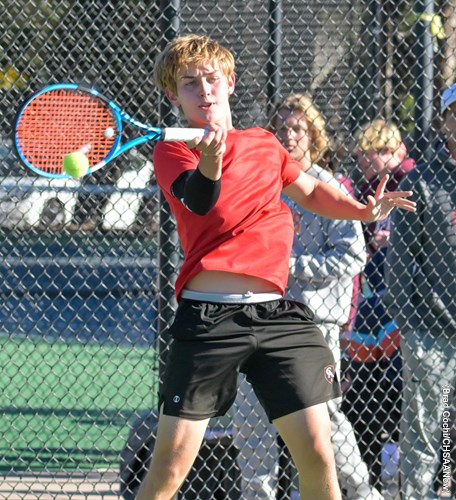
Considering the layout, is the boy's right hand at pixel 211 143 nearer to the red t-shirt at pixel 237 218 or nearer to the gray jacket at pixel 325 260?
the red t-shirt at pixel 237 218

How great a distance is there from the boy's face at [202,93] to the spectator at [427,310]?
4.86ft

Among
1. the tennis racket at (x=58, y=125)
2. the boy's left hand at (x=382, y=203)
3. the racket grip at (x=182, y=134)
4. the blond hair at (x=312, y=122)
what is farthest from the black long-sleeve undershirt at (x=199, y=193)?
the blond hair at (x=312, y=122)

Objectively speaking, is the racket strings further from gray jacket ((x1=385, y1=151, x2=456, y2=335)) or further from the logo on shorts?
gray jacket ((x1=385, y1=151, x2=456, y2=335))

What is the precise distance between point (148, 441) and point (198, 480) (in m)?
0.30

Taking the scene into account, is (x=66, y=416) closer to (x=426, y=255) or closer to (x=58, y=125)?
(x=426, y=255)

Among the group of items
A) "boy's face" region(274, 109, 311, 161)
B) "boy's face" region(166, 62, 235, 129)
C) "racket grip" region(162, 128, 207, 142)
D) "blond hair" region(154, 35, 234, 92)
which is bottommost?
"racket grip" region(162, 128, 207, 142)

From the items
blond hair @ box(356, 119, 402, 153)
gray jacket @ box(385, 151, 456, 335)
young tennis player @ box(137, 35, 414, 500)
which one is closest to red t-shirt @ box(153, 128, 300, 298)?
young tennis player @ box(137, 35, 414, 500)

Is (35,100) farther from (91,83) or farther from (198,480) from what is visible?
(91,83)

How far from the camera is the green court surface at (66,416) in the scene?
4.99m

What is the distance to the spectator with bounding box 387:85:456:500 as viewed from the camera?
14.2ft

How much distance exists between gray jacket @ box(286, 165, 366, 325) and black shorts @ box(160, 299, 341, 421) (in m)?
1.11

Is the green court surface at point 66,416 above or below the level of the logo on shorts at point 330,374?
above

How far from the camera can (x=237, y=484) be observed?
446 centimetres

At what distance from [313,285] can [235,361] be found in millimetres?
1313
